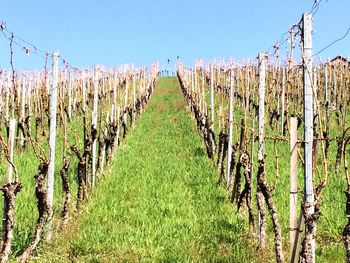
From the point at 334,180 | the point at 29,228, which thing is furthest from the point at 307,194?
the point at 334,180

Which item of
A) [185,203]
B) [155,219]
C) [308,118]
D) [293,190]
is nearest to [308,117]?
[308,118]

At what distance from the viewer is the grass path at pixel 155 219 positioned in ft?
17.5

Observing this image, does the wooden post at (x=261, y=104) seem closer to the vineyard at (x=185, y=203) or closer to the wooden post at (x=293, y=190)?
the vineyard at (x=185, y=203)

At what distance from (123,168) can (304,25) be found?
6.87 metres

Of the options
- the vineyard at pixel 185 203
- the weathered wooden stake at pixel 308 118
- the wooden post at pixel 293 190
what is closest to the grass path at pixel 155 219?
the vineyard at pixel 185 203

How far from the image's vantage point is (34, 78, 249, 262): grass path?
5324mm

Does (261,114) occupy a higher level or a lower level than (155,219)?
higher

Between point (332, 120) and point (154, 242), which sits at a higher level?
point (332, 120)

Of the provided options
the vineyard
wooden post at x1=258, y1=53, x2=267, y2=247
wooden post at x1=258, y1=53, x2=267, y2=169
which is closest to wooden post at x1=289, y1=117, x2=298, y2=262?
the vineyard

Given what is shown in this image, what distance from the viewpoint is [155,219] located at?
6.76 m

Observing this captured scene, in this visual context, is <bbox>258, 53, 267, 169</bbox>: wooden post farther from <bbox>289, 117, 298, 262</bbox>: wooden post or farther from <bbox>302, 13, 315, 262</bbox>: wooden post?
<bbox>302, 13, 315, 262</bbox>: wooden post

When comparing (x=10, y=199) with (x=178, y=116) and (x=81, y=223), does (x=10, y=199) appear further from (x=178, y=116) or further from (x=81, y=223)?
(x=178, y=116)

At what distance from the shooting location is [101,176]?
938 cm

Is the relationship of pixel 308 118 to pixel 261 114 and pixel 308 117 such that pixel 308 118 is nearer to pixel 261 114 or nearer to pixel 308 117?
pixel 308 117
